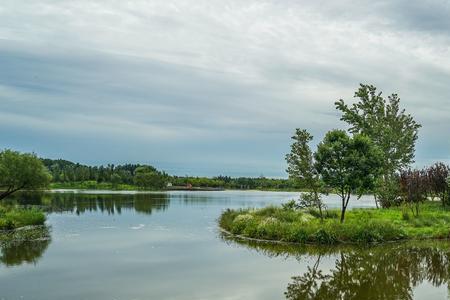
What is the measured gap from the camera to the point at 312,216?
37.0 metres

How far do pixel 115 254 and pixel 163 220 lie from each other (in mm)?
19480

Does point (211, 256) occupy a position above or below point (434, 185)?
below

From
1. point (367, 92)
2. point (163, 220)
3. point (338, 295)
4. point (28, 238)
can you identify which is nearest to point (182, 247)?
point (28, 238)

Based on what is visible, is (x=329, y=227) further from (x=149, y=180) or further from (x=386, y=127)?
(x=149, y=180)

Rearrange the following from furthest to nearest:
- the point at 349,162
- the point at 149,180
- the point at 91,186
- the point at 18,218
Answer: the point at 149,180 < the point at 91,186 < the point at 18,218 < the point at 349,162

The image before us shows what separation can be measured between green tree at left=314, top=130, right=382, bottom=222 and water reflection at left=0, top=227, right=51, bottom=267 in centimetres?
1949

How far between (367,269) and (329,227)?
8.37 m

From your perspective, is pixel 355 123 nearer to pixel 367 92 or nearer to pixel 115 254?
pixel 367 92

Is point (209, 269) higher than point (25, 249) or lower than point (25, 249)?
lower

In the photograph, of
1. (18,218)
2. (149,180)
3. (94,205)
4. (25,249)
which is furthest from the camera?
(149,180)

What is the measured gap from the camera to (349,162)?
Answer: 109ft

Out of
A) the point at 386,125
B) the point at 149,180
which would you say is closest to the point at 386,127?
the point at 386,125

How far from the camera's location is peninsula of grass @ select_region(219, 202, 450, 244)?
30.3 metres

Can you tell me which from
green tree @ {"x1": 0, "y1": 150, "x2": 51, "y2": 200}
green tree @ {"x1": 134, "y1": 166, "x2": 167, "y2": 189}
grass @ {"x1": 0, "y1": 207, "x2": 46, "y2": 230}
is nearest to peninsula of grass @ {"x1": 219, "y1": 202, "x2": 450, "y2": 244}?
grass @ {"x1": 0, "y1": 207, "x2": 46, "y2": 230}
